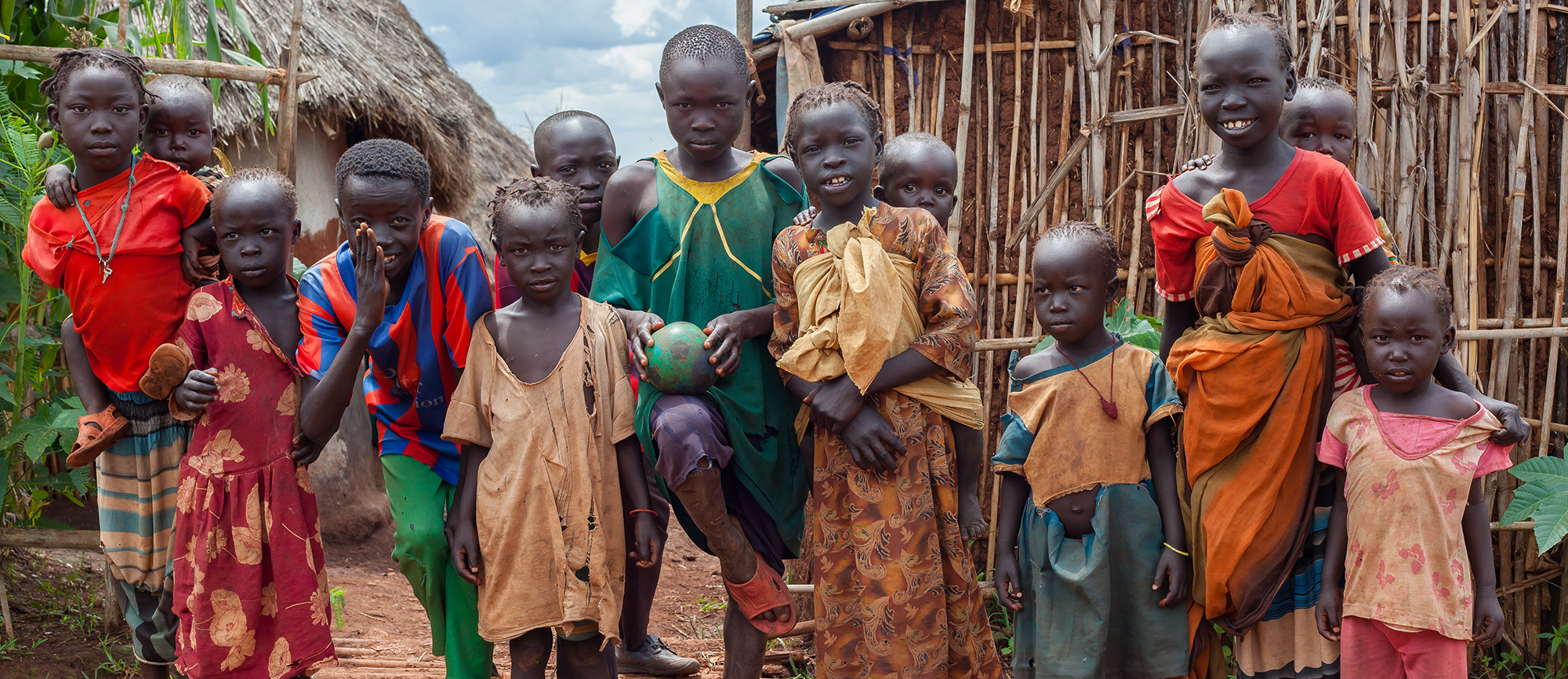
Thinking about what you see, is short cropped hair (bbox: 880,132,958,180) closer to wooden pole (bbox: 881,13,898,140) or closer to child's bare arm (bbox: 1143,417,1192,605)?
wooden pole (bbox: 881,13,898,140)

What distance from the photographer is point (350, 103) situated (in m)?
6.64

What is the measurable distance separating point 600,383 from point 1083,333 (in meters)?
1.25

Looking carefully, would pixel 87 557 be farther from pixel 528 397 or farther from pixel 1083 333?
pixel 1083 333

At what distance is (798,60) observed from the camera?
4.28m

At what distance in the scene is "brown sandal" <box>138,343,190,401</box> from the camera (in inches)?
105

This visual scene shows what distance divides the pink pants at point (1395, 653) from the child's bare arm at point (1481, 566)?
59mm

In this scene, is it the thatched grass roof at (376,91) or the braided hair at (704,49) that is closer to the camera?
the braided hair at (704,49)

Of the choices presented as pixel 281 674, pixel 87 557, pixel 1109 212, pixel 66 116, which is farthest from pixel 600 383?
pixel 87 557

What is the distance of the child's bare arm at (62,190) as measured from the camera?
2918 mm

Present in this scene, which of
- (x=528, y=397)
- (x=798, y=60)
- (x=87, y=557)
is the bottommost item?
(x=87, y=557)

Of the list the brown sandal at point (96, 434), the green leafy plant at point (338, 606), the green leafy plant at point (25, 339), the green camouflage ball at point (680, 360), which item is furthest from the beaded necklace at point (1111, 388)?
the green leafy plant at point (338, 606)

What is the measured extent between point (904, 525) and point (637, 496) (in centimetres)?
70

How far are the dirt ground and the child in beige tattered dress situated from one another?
1202 millimetres

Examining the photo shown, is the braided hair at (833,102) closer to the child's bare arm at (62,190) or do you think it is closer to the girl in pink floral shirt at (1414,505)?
the girl in pink floral shirt at (1414,505)
